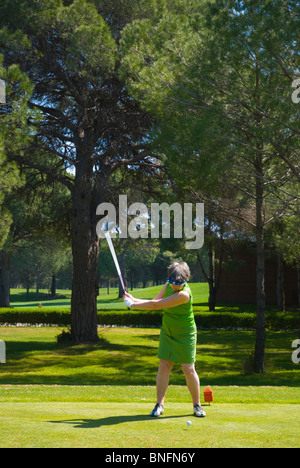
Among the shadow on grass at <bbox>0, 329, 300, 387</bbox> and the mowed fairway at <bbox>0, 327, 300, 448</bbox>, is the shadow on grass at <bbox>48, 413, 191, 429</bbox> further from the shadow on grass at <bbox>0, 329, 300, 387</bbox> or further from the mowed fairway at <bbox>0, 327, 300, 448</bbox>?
the shadow on grass at <bbox>0, 329, 300, 387</bbox>

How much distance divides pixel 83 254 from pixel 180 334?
13.2 meters

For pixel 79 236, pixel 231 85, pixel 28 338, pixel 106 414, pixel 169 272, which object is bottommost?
pixel 28 338

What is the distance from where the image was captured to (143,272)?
87625mm

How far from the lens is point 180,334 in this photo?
5.55 m

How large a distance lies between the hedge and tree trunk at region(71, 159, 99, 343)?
9.88 meters

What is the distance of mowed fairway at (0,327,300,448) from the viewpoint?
412 cm

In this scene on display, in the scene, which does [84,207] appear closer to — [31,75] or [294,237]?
[31,75]

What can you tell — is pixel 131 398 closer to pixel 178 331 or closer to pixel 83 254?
pixel 178 331

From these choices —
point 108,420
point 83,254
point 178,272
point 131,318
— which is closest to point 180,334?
point 178,272

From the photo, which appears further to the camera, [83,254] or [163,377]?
[83,254]

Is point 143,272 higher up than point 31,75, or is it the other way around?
point 31,75

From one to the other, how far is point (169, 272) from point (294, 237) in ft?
47.5
